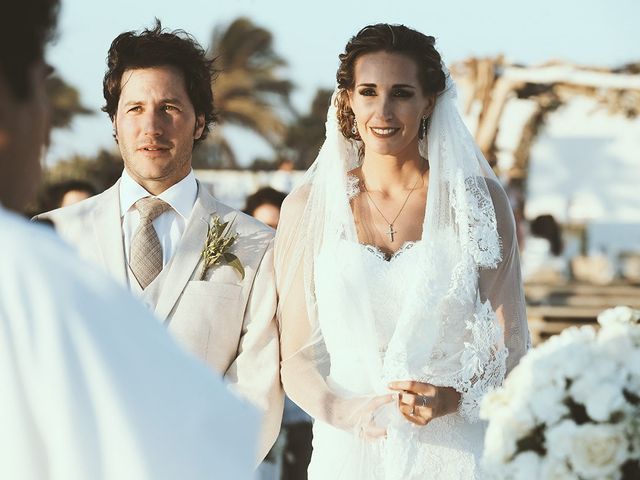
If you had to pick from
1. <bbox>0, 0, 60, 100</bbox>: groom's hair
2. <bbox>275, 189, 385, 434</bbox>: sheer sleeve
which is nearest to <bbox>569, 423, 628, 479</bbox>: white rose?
<bbox>0, 0, 60, 100</bbox>: groom's hair

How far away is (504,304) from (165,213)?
51.3 inches

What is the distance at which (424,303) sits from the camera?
461 cm

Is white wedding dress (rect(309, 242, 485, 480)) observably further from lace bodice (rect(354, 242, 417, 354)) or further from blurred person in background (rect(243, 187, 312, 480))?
blurred person in background (rect(243, 187, 312, 480))

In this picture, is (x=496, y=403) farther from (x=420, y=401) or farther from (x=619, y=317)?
(x=420, y=401)

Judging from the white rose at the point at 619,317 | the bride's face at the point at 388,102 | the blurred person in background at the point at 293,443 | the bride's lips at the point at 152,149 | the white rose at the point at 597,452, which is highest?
the bride's face at the point at 388,102

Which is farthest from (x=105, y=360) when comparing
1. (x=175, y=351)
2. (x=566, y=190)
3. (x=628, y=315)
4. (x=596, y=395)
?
(x=566, y=190)

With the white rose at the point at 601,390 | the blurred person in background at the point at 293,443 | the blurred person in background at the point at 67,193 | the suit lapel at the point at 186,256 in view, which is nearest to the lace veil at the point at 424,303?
the suit lapel at the point at 186,256

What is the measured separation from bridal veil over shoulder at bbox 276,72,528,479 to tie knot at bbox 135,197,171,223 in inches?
18.1

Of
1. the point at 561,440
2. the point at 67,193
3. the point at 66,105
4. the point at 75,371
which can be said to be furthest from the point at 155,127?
the point at 66,105

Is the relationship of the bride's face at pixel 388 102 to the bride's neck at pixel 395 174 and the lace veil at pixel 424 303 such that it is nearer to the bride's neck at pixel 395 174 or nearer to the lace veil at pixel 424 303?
the bride's neck at pixel 395 174

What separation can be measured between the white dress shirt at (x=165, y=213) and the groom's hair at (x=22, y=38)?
120 inches

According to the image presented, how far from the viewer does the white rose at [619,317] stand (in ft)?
9.37

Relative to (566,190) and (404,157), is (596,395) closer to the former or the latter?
(404,157)

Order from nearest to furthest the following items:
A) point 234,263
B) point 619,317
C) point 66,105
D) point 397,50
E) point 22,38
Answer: point 22,38 < point 619,317 < point 234,263 < point 397,50 < point 66,105
